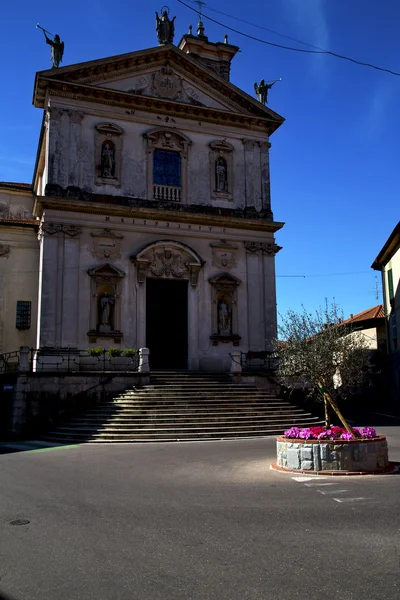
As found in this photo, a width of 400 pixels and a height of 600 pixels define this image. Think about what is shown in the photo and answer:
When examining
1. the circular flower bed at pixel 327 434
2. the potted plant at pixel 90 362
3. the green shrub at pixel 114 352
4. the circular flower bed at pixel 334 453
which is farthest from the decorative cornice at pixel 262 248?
the circular flower bed at pixel 334 453

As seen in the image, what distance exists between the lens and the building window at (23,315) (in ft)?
85.6

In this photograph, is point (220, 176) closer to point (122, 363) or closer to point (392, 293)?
point (122, 363)

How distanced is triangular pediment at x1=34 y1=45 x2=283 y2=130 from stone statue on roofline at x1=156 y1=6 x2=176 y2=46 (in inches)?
48.9

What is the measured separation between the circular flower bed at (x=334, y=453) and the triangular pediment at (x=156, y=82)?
20339 millimetres

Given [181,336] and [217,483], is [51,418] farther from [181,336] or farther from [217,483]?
[217,483]

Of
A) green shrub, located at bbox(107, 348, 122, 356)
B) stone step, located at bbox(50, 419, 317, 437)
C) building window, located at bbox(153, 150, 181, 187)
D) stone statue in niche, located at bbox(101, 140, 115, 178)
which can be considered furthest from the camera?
building window, located at bbox(153, 150, 181, 187)

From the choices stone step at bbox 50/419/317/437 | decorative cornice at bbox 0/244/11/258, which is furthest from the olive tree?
decorative cornice at bbox 0/244/11/258

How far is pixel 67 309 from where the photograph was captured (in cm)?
2448

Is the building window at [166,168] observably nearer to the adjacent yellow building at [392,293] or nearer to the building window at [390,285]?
Answer: the adjacent yellow building at [392,293]

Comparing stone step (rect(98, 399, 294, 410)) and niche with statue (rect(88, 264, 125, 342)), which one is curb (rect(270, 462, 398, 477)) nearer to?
stone step (rect(98, 399, 294, 410))

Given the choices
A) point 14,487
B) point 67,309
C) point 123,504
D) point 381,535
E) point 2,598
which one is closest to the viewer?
point 2,598

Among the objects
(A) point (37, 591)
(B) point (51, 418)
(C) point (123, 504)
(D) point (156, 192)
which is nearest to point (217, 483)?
(C) point (123, 504)

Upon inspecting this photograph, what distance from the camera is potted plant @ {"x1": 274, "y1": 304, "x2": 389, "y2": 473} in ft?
37.2

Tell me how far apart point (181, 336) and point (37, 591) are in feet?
72.5
